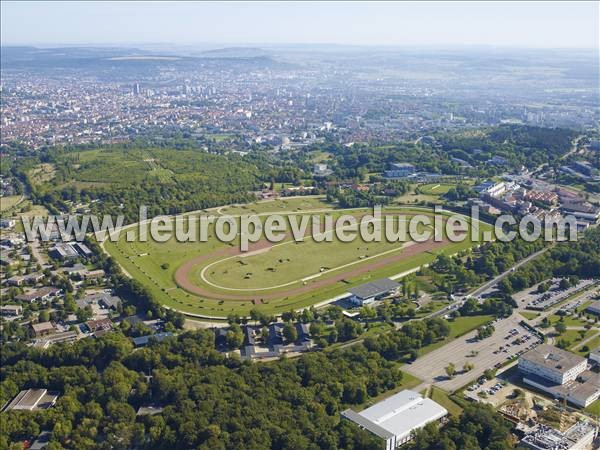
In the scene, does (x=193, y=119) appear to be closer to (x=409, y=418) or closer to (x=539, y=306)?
(x=539, y=306)

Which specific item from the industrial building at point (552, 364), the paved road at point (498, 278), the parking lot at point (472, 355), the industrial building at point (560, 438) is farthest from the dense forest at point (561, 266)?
the industrial building at point (560, 438)

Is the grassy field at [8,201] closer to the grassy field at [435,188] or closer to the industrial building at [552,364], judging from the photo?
the grassy field at [435,188]

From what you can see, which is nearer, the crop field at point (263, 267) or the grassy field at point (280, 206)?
the crop field at point (263, 267)

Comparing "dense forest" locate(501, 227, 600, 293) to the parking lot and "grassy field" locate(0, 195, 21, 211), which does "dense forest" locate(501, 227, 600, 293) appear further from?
"grassy field" locate(0, 195, 21, 211)

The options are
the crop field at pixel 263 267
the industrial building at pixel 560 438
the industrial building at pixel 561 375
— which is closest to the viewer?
the industrial building at pixel 560 438

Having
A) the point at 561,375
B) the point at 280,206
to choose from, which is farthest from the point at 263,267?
the point at 561,375

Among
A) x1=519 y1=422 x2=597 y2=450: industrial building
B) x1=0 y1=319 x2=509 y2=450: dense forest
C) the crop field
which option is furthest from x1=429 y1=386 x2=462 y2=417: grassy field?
the crop field

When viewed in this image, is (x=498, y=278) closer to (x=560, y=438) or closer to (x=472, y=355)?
(x=472, y=355)
